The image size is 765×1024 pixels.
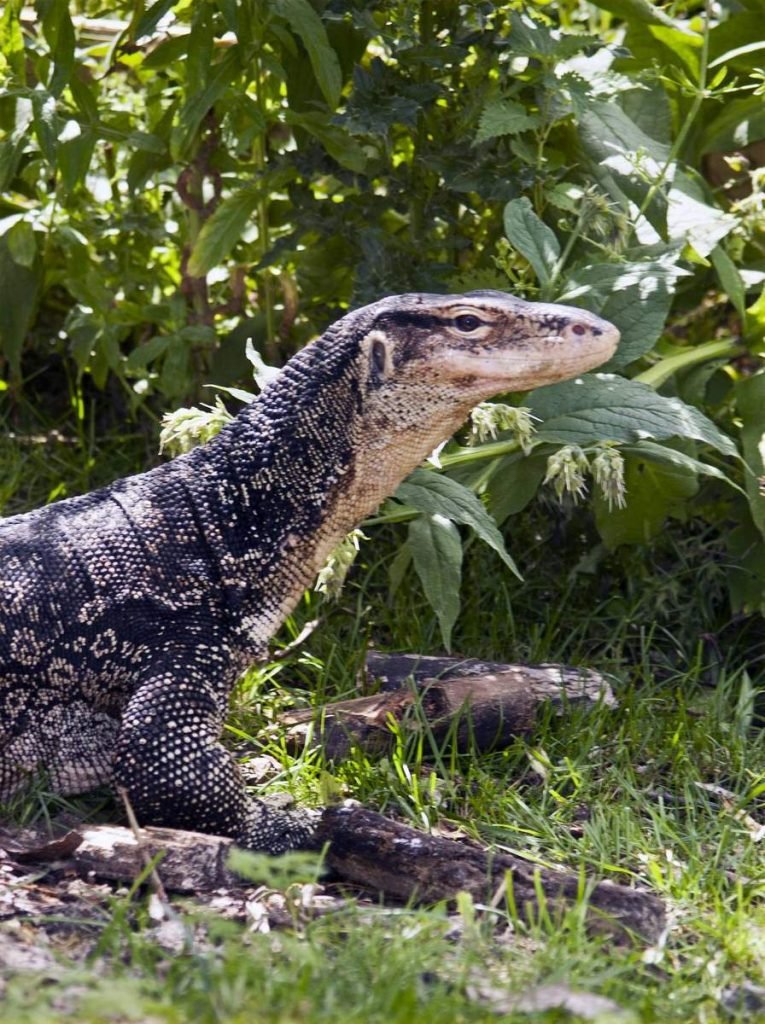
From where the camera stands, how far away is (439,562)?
492 centimetres

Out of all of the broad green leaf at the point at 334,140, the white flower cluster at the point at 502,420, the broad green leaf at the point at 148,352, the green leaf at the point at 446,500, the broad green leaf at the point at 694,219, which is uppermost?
the broad green leaf at the point at 334,140

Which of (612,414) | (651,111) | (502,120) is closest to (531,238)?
(502,120)

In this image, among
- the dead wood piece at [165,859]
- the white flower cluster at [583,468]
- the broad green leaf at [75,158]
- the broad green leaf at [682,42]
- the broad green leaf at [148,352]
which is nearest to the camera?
the dead wood piece at [165,859]

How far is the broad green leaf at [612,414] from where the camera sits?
4.88m

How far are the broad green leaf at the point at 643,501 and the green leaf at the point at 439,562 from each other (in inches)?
33.1

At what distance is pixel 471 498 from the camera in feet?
15.9

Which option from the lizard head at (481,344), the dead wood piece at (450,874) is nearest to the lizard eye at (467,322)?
the lizard head at (481,344)

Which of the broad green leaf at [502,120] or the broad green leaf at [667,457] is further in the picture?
the broad green leaf at [502,120]

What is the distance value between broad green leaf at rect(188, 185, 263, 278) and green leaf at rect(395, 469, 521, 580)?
4.94ft

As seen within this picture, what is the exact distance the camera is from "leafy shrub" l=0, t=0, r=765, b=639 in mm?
5199

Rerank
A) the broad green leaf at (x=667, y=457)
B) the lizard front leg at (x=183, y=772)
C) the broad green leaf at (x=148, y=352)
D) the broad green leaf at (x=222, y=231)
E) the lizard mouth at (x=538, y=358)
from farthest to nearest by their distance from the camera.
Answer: the broad green leaf at (x=148, y=352), the broad green leaf at (x=222, y=231), the broad green leaf at (x=667, y=457), the lizard mouth at (x=538, y=358), the lizard front leg at (x=183, y=772)

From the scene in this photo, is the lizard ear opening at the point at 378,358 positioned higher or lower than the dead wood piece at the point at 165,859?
higher

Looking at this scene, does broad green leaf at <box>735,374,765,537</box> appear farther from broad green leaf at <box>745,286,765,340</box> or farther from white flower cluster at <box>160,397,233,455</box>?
white flower cluster at <box>160,397,233,455</box>

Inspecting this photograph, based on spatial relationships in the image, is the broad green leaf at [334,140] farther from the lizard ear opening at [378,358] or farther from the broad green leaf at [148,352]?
the lizard ear opening at [378,358]
